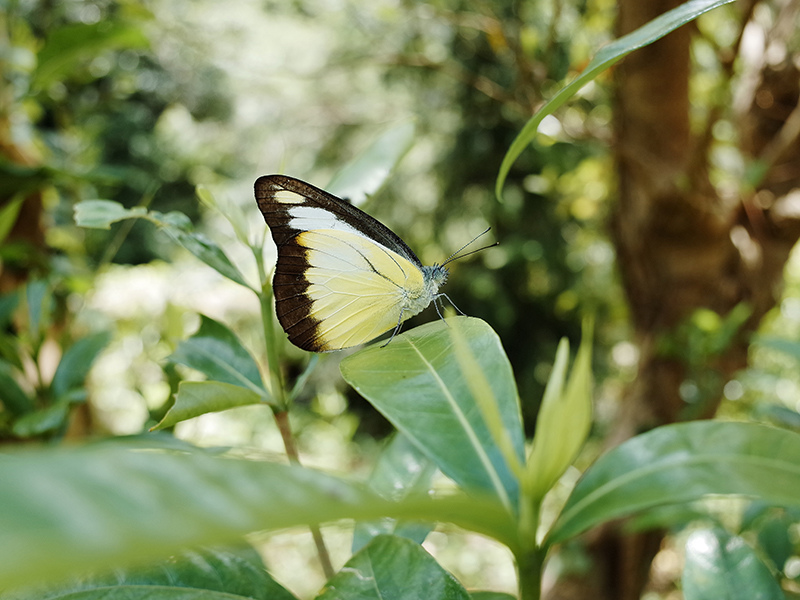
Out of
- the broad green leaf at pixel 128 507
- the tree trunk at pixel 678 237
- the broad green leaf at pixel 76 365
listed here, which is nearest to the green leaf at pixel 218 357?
the broad green leaf at pixel 76 365

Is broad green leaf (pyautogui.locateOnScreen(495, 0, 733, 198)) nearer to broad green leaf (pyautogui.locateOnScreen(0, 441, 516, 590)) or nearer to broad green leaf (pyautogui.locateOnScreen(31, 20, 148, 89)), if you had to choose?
broad green leaf (pyautogui.locateOnScreen(0, 441, 516, 590))

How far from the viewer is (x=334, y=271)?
0.98 metres

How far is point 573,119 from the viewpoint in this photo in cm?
278

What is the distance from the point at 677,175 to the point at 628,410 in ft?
3.34

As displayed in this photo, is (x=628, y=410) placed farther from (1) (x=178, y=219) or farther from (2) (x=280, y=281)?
(1) (x=178, y=219)

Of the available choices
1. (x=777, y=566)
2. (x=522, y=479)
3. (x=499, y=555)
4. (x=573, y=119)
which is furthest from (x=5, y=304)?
(x=499, y=555)

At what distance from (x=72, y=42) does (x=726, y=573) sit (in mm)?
1516

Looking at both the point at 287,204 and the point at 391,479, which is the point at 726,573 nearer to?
the point at 391,479

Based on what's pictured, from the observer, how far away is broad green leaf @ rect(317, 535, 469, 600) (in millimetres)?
464

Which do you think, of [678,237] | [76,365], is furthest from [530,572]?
[678,237]

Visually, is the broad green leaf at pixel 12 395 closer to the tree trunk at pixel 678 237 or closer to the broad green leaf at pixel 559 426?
the broad green leaf at pixel 559 426

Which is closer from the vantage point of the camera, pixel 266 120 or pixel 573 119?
pixel 573 119

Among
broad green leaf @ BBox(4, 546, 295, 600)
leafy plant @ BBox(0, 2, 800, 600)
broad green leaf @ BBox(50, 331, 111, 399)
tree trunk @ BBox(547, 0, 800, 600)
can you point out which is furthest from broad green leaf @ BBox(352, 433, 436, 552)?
tree trunk @ BBox(547, 0, 800, 600)

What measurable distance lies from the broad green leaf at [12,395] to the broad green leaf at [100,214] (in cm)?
43
